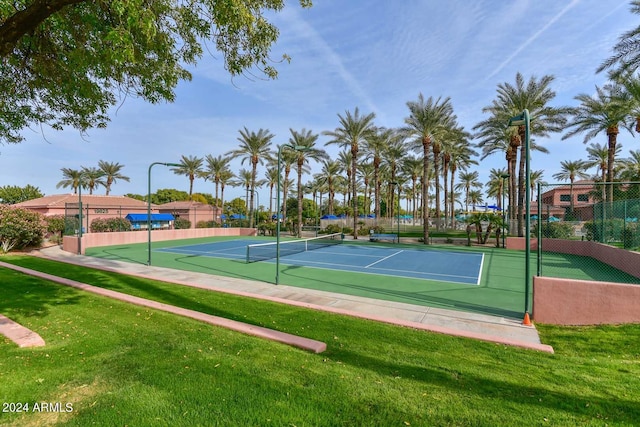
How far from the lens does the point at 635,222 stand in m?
11.6

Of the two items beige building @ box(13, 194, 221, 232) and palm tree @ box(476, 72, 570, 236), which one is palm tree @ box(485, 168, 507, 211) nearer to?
palm tree @ box(476, 72, 570, 236)

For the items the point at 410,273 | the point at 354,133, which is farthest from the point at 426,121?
the point at 410,273

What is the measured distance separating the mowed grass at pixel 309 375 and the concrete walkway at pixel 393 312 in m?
0.40

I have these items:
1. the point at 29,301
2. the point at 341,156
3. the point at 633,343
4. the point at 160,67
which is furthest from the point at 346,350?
the point at 341,156

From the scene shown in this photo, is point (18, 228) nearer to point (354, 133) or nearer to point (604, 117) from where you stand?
point (354, 133)

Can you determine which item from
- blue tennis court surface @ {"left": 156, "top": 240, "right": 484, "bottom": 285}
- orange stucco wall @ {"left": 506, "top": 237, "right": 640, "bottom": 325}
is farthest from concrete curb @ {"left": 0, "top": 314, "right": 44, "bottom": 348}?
blue tennis court surface @ {"left": 156, "top": 240, "right": 484, "bottom": 285}

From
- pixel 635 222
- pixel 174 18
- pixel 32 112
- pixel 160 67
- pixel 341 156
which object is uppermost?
pixel 341 156

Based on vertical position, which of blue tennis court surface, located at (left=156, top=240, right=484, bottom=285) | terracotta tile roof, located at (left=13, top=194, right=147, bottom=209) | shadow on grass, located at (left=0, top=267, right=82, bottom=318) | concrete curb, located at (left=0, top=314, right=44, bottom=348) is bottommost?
blue tennis court surface, located at (left=156, top=240, right=484, bottom=285)

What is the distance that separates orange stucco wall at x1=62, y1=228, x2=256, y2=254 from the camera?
22122 millimetres

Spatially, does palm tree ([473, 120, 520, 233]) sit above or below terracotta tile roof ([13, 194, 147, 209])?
above

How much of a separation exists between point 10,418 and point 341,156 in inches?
1874

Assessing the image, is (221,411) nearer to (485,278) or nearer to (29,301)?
(29,301)

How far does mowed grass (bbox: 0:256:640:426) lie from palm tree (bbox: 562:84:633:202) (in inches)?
937

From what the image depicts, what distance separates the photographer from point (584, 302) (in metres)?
7.36
